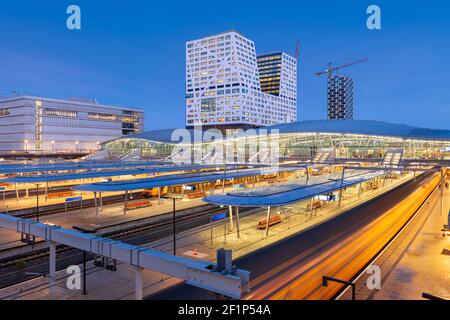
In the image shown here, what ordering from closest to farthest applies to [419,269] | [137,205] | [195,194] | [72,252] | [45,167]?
[419,269] → [72,252] → [137,205] → [195,194] → [45,167]

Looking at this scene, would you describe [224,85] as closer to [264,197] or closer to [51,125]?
[51,125]

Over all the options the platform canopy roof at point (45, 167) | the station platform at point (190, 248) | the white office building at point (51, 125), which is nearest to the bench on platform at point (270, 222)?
the station platform at point (190, 248)

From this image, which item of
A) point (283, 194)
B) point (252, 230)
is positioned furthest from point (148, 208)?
point (283, 194)

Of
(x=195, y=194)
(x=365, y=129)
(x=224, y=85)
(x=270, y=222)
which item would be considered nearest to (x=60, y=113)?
(x=224, y=85)

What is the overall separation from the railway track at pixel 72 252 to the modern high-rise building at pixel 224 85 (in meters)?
121

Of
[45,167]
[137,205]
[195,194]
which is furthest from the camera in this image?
[45,167]

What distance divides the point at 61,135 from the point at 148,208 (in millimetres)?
80398

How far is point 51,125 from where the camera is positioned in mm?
98312

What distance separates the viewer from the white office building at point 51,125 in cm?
9456

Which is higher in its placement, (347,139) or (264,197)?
(347,139)

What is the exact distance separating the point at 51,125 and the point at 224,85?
74758 millimetres

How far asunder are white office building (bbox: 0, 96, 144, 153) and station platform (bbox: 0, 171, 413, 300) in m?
86.0

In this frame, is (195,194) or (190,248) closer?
(190,248)

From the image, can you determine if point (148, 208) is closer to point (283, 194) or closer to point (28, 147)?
point (283, 194)
